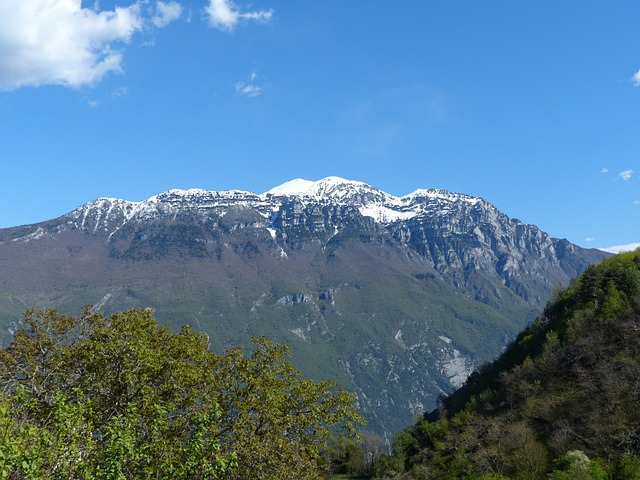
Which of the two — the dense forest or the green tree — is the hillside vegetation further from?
the green tree

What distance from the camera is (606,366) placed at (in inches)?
3698

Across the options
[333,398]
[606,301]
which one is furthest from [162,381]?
[606,301]

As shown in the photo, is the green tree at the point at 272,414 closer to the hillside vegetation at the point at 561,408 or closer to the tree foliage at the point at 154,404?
the tree foliage at the point at 154,404

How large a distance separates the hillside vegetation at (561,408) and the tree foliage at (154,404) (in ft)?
144

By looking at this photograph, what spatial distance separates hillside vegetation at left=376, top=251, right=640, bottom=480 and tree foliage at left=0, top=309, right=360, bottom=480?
44.0 meters

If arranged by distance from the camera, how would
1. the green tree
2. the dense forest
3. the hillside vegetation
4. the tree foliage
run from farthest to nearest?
the hillside vegetation < the green tree < the tree foliage < the dense forest

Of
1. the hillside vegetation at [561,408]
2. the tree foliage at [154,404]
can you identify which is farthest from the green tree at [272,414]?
the hillside vegetation at [561,408]

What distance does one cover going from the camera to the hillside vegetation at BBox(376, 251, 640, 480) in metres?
72.7

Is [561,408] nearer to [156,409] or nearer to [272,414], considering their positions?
[272,414]

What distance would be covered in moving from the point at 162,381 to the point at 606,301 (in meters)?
123

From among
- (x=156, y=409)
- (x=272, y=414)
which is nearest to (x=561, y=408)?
(x=272, y=414)

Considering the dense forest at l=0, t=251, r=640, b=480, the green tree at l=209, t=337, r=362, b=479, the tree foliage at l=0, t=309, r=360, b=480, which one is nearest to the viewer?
the dense forest at l=0, t=251, r=640, b=480

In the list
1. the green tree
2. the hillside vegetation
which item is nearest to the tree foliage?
the green tree

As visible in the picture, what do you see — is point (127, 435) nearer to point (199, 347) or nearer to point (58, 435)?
point (58, 435)
